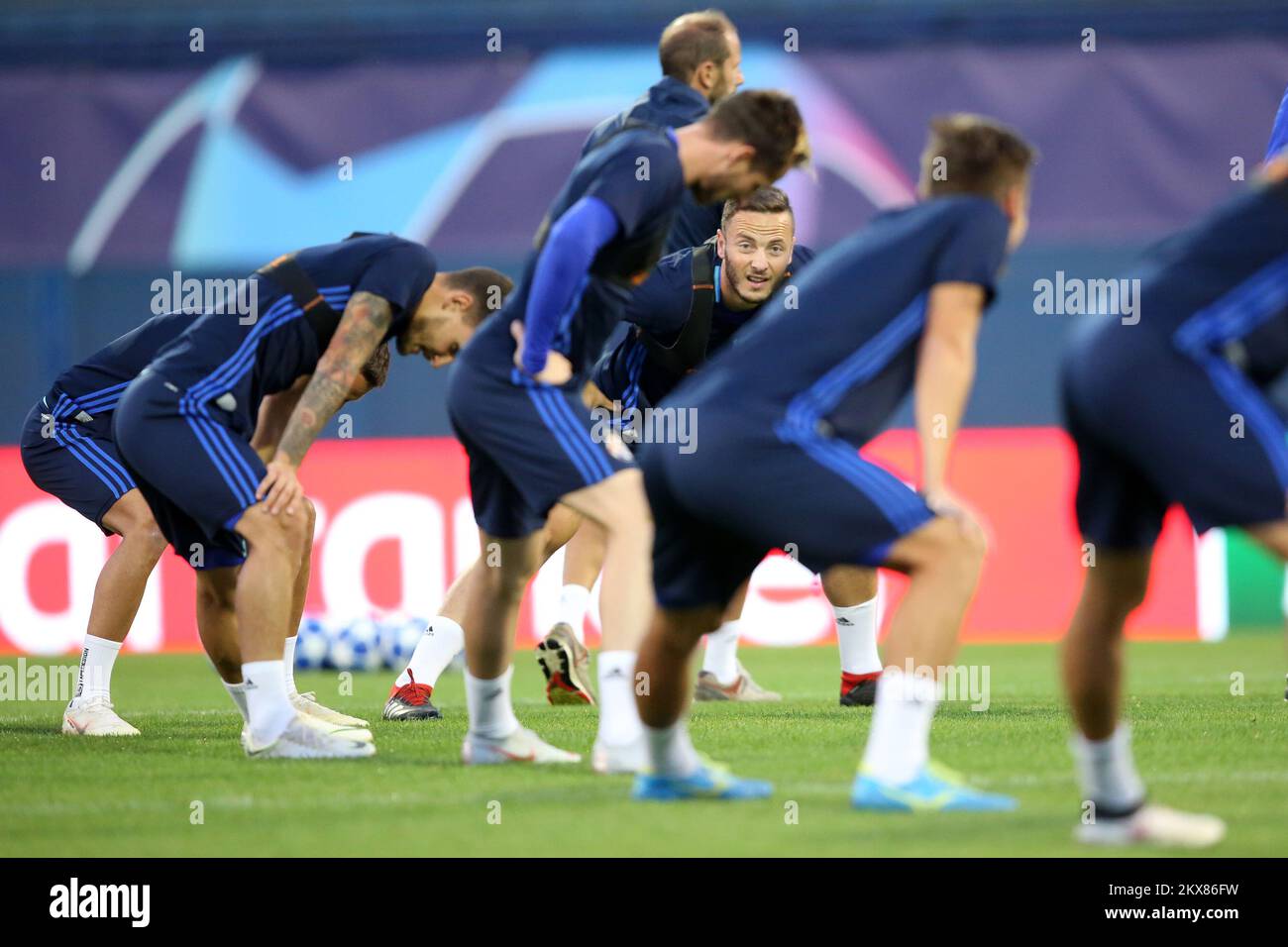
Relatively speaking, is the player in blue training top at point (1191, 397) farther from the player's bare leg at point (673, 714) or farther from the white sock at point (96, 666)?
the white sock at point (96, 666)

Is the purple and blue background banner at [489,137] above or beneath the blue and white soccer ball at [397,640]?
above

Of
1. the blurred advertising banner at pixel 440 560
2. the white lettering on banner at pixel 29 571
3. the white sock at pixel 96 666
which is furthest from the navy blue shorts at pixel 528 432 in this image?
the white lettering on banner at pixel 29 571

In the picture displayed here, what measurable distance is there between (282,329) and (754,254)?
233 centimetres

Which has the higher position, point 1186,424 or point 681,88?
point 681,88

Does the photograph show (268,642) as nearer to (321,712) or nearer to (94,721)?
(321,712)

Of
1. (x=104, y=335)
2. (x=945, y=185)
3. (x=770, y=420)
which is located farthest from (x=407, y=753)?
(x=104, y=335)

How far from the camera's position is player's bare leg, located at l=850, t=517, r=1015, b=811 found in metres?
4.30

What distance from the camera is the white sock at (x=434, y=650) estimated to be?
740cm

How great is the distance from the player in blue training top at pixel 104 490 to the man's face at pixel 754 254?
208 cm

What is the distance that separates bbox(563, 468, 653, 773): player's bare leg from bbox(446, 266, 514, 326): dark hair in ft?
3.40

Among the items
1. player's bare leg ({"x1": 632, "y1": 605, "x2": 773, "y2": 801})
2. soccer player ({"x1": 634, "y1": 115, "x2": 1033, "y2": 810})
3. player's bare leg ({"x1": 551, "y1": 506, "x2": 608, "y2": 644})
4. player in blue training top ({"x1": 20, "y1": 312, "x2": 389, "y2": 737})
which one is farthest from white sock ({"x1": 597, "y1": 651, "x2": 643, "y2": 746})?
player's bare leg ({"x1": 551, "y1": 506, "x2": 608, "y2": 644})

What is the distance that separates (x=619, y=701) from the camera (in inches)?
213

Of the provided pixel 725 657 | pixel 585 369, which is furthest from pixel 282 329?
pixel 725 657
